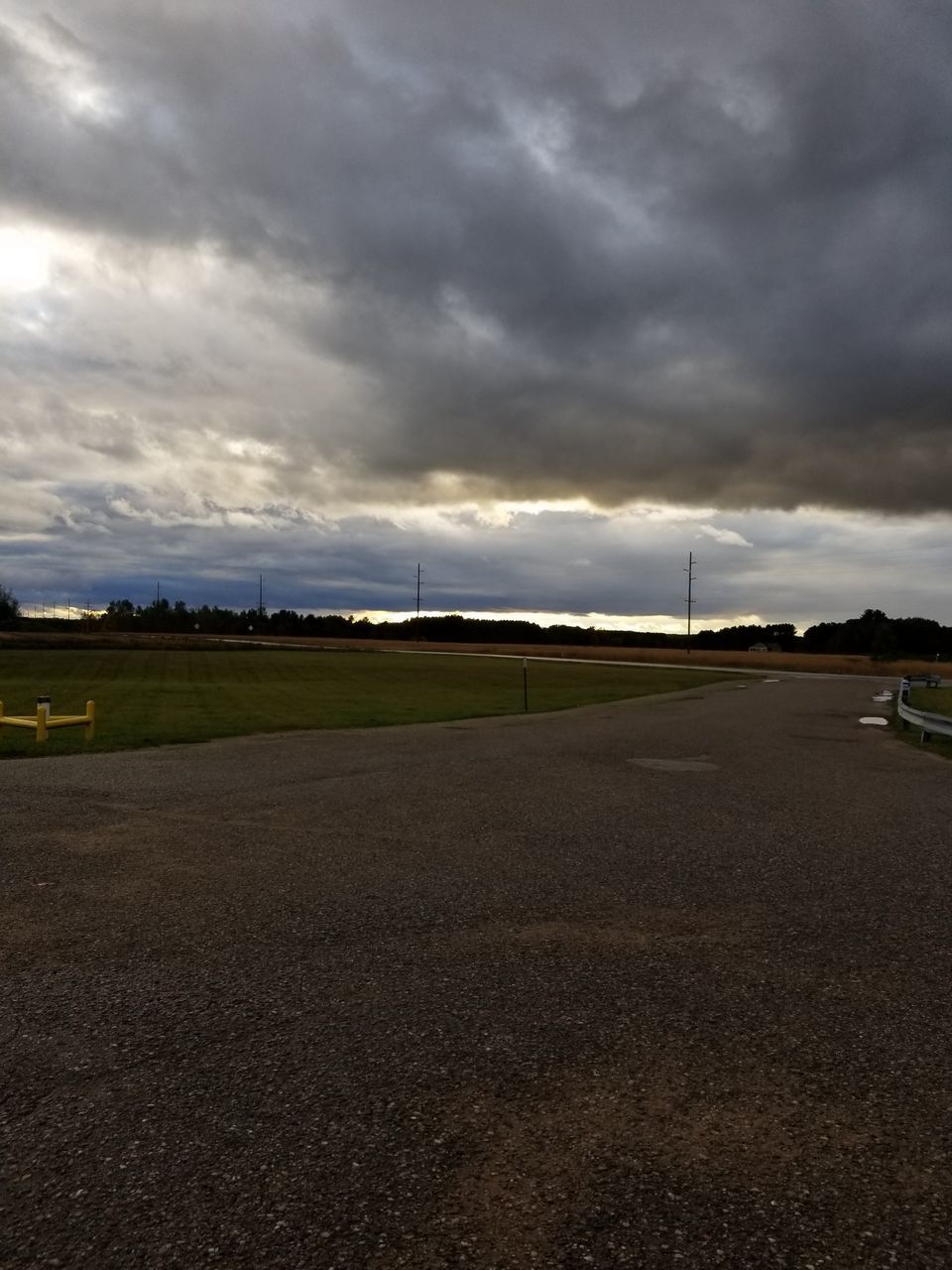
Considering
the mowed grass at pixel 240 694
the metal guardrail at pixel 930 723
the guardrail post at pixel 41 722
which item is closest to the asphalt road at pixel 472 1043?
the guardrail post at pixel 41 722

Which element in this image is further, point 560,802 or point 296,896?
point 560,802

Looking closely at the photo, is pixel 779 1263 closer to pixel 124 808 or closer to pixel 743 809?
pixel 743 809

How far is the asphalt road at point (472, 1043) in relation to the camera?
2914 mm

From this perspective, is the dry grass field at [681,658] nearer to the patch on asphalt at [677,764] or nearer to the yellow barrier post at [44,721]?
the patch on asphalt at [677,764]

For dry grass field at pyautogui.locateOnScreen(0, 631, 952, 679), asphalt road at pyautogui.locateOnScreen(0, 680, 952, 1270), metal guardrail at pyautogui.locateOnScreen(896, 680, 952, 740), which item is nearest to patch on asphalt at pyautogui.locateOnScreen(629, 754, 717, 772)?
asphalt road at pyautogui.locateOnScreen(0, 680, 952, 1270)

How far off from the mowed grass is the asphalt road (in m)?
10.0

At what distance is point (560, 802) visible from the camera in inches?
412

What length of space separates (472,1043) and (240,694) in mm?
30383

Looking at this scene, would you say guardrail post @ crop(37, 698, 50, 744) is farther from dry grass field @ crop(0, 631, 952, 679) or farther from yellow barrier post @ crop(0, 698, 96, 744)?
dry grass field @ crop(0, 631, 952, 679)

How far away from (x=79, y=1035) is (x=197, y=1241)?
1707mm

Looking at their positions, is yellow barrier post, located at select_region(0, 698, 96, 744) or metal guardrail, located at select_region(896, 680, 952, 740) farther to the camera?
metal guardrail, located at select_region(896, 680, 952, 740)

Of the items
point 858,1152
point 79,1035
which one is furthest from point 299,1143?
point 858,1152

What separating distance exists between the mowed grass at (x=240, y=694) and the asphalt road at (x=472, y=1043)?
10.0 m

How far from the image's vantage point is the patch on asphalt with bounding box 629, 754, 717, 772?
45.0ft
